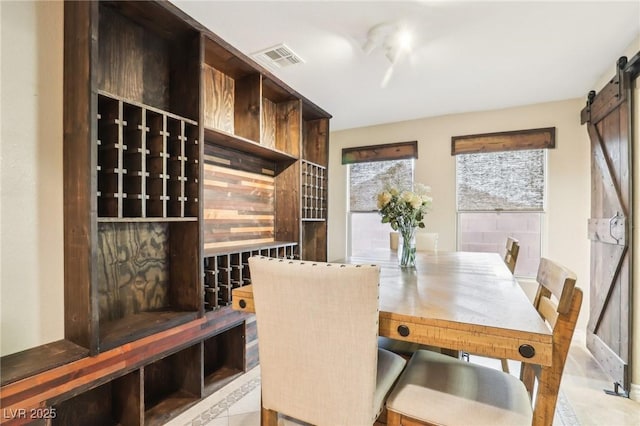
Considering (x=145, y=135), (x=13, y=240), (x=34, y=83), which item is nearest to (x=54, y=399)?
(x=13, y=240)

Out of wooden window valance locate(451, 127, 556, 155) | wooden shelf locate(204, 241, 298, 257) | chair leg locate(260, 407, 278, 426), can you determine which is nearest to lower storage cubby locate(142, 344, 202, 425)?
wooden shelf locate(204, 241, 298, 257)

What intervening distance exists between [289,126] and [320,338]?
2285 millimetres

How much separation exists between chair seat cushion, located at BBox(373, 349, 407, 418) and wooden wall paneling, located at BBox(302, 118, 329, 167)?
2390 mm

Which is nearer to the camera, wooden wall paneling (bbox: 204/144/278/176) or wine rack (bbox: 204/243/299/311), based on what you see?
wine rack (bbox: 204/243/299/311)

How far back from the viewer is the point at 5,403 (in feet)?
3.59

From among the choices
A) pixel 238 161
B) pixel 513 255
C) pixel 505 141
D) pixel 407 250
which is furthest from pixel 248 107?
pixel 505 141

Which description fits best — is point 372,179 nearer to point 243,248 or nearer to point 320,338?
point 243,248

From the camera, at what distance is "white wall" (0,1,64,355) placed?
51.1 inches

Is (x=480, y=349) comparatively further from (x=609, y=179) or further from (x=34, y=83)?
(x=609, y=179)

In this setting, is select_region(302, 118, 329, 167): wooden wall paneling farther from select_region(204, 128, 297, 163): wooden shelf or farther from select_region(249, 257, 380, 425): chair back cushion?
select_region(249, 257, 380, 425): chair back cushion

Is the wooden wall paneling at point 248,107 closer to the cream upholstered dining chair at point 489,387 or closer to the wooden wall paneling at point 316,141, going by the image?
the wooden wall paneling at point 316,141

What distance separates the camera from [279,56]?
233 cm

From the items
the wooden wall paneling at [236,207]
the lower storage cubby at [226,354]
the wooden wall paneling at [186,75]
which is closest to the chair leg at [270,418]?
the lower storage cubby at [226,354]

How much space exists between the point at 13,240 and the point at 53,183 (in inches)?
11.6
